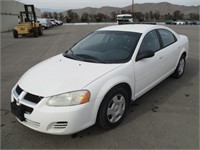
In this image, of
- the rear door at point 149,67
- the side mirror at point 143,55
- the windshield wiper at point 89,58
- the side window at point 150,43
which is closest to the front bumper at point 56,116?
the windshield wiper at point 89,58

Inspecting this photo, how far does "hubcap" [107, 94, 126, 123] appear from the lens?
2.90 m

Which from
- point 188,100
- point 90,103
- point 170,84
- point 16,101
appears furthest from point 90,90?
point 170,84

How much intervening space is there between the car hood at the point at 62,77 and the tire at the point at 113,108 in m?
0.34

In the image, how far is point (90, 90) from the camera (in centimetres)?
257

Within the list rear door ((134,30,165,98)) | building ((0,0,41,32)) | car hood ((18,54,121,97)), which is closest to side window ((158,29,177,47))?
rear door ((134,30,165,98))

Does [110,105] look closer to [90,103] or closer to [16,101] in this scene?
[90,103]

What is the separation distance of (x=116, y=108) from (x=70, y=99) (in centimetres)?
83

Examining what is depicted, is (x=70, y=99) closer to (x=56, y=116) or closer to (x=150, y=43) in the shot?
(x=56, y=116)

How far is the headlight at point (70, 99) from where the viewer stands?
98.2 inches

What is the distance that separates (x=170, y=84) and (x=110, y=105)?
2.40 m

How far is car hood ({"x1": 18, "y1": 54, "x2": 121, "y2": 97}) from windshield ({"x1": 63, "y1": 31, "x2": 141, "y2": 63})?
0.71 feet

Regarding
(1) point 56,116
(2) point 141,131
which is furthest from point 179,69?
(1) point 56,116

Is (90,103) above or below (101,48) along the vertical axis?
below

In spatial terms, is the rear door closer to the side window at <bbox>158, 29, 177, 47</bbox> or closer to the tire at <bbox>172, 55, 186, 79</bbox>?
the side window at <bbox>158, 29, 177, 47</bbox>
